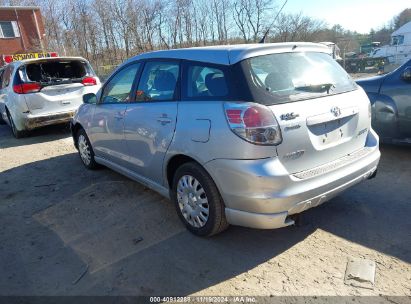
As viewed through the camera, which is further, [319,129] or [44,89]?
[44,89]

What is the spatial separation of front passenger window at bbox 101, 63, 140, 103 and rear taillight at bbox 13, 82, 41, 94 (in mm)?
3914

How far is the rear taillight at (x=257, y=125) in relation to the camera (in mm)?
2656

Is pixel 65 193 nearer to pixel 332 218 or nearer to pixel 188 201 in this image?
pixel 188 201

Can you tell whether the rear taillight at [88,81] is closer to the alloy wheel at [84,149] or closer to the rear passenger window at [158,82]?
the alloy wheel at [84,149]

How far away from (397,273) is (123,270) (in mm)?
2146

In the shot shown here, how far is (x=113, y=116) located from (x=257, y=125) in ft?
7.41

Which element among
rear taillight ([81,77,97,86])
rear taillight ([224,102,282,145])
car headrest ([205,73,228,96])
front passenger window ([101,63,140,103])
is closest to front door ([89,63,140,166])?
front passenger window ([101,63,140,103])

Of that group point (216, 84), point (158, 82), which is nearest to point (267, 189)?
point (216, 84)

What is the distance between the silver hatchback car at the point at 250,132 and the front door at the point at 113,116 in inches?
16.6

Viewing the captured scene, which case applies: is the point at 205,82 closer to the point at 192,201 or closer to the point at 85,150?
the point at 192,201

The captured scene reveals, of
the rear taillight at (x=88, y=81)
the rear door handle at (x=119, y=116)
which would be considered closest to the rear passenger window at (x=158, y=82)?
the rear door handle at (x=119, y=116)

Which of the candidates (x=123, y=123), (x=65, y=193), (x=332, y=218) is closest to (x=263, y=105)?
(x=332, y=218)

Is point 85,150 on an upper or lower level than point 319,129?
lower

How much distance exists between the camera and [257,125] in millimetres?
2656
